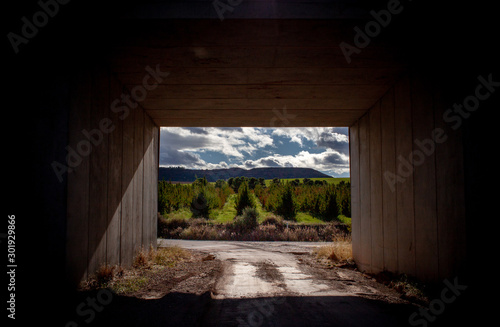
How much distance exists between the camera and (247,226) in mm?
14320

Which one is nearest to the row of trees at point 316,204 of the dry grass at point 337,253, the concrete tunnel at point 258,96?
the dry grass at point 337,253

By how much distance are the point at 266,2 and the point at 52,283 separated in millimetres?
3736

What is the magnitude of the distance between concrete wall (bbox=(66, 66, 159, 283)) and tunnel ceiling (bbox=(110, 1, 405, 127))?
0.59 meters

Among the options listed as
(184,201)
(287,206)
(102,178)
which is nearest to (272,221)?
(287,206)

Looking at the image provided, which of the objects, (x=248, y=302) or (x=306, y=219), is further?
(x=306, y=219)

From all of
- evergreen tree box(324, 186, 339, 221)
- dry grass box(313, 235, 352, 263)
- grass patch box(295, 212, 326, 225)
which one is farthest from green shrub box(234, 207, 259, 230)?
dry grass box(313, 235, 352, 263)

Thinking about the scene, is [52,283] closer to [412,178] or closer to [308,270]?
[308,270]

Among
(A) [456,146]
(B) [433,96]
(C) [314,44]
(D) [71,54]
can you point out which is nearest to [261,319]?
(A) [456,146]

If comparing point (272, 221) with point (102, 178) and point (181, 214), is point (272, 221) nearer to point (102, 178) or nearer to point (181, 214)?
point (181, 214)

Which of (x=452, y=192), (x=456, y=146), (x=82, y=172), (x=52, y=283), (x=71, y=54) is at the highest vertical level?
(x=71, y=54)

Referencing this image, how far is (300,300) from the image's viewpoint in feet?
12.9

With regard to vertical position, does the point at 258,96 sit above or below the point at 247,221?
above

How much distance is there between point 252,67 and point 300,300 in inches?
129

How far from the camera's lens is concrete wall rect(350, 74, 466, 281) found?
11.4 feet
